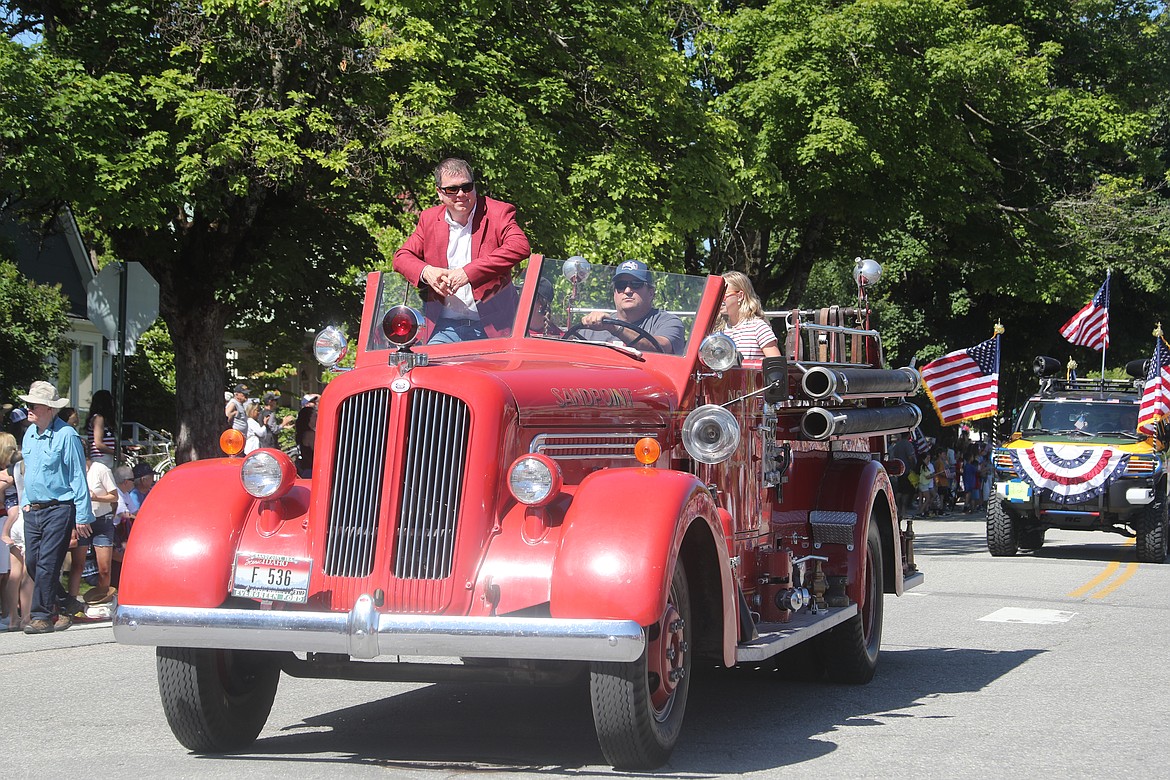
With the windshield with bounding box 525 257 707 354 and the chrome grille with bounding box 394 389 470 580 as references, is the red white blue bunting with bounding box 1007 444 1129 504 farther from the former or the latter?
the chrome grille with bounding box 394 389 470 580

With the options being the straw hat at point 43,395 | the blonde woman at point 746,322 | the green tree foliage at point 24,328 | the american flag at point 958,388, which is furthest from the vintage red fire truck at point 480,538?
the green tree foliage at point 24,328

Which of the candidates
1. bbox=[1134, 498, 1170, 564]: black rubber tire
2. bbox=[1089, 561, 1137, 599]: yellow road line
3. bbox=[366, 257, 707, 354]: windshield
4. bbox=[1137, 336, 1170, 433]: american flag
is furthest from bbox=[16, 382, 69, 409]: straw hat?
bbox=[1137, 336, 1170, 433]: american flag

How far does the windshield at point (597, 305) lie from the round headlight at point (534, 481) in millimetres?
1332

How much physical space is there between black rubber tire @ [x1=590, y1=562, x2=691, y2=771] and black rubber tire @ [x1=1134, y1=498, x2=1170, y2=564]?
48.8 ft

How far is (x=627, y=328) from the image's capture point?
764 centimetres

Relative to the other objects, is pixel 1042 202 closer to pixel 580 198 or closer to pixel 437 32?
pixel 580 198

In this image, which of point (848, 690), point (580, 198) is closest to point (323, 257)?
point (580, 198)

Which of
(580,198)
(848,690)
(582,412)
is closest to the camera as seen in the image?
(582,412)

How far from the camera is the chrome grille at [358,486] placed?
6312 millimetres

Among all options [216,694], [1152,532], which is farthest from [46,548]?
[1152,532]

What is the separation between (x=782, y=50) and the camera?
28188mm

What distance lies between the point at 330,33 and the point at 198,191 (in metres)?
2.40

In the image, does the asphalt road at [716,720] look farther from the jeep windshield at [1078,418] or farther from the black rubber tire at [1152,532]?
the jeep windshield at [1078,418]

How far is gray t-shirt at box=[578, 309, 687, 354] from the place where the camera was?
7.57m
